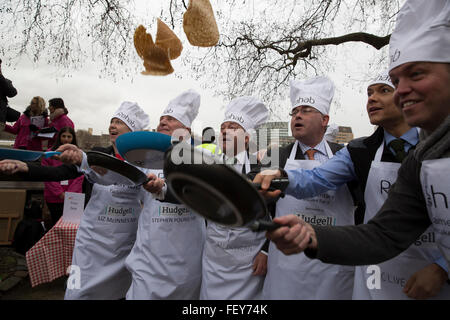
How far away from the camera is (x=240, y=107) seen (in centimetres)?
282

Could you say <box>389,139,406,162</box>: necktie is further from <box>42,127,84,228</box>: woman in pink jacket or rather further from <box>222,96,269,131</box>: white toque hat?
<box>42,127,84,228</box>: woman in pink jacket

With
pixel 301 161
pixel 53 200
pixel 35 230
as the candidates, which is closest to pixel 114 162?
pixel 301 161

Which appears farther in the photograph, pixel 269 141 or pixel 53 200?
pixel 53 200

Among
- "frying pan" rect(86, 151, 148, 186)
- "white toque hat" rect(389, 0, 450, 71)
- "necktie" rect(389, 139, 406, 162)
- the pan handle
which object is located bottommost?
the pan handle

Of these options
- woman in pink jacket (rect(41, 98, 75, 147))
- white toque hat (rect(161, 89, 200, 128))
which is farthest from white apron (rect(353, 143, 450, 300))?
woman in pink jacket (rect(41, 98, 75, 147))

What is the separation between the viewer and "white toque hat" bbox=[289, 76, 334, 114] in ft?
7.80

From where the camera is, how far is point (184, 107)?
293 centimetres

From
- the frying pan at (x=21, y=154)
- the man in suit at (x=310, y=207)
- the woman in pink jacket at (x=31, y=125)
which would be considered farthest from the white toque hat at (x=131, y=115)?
the woman in pink jacket at (x=31, y=125)

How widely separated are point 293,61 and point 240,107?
213 inches

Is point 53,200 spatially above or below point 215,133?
below

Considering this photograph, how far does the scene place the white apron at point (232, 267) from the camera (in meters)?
2.17

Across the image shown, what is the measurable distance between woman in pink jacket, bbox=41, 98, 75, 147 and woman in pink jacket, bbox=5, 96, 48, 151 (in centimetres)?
33

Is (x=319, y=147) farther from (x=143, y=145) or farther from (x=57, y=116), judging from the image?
(x=57, y=116)
